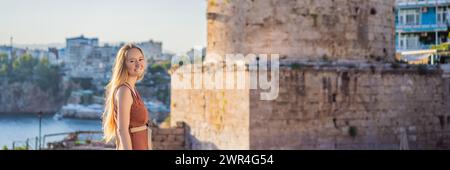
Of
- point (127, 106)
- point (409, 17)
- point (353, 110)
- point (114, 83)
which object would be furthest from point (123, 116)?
point (409, 17)

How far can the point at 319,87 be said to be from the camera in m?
13.9

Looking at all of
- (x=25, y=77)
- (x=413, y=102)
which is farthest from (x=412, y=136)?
(x=25, y=77)

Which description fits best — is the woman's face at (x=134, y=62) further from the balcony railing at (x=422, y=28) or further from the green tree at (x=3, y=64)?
the green tree at (x=3, y=64)

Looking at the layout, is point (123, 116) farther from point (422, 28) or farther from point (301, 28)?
point (422, 28)

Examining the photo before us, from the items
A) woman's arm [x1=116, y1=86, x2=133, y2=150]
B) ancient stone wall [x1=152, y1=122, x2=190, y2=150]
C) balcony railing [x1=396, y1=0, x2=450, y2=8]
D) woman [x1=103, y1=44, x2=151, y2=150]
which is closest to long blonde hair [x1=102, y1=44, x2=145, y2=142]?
woman [x1=103, y1=44, x2=151, y2=150]

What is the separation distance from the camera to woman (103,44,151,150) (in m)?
5.92

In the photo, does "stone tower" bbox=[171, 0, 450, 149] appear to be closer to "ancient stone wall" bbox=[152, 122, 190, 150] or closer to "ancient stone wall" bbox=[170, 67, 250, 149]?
"ancient stone wall" bbox=[170, 67, 250, 149]

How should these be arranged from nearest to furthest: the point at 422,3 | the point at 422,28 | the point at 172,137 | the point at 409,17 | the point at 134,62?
the point at 134,62
the point at 172,137
the point at 422,3
the point at 422,28
the point at 409,17

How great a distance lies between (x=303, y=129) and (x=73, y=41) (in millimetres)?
101438

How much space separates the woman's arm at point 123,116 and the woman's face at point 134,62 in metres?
0.22

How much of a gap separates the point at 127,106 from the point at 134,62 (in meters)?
0.38

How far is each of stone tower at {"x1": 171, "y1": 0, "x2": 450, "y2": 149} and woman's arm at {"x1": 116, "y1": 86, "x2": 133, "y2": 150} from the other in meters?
7.61

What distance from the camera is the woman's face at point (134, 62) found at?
240 inches
